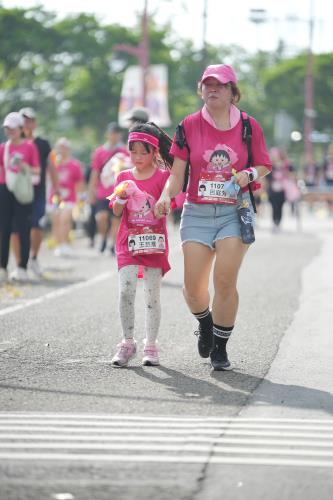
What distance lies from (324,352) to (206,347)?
989 mm

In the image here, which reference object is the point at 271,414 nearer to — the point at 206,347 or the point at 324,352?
the point at 206,347

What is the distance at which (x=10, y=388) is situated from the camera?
709cm

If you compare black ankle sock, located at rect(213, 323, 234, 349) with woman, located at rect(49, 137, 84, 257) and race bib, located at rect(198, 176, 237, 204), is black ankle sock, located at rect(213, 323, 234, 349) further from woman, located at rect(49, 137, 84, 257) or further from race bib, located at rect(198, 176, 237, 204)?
woman, located at rect(49, 137, 84, 257)

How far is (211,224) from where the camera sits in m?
7.73

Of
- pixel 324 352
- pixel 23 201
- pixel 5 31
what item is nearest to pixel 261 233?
pixel 23 201

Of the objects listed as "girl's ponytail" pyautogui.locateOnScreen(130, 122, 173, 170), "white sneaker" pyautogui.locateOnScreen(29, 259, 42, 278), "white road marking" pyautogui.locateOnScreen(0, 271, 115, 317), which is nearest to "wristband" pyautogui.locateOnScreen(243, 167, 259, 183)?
"girl's ponytail" pyautogui.locateOnScreen(130, 122, 173, 170)

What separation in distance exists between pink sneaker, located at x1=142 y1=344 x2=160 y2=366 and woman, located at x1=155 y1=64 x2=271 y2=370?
0.36 metres

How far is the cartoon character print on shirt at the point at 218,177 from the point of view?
25.0 feet

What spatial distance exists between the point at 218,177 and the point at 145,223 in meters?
0.67

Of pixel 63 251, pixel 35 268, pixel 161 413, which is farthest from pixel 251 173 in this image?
pixel 63 251

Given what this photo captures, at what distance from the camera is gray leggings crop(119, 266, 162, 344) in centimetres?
809

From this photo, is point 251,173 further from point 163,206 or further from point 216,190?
point 163,206

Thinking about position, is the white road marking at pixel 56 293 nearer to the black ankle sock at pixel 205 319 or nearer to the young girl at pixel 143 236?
the young girl at pixel 143 236

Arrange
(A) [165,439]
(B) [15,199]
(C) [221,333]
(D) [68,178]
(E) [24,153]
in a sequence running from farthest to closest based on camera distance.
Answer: (D) [68,178]
(B) [15,199]
(E) [24,153]
(C) [221,333]
(A) [165,439]
